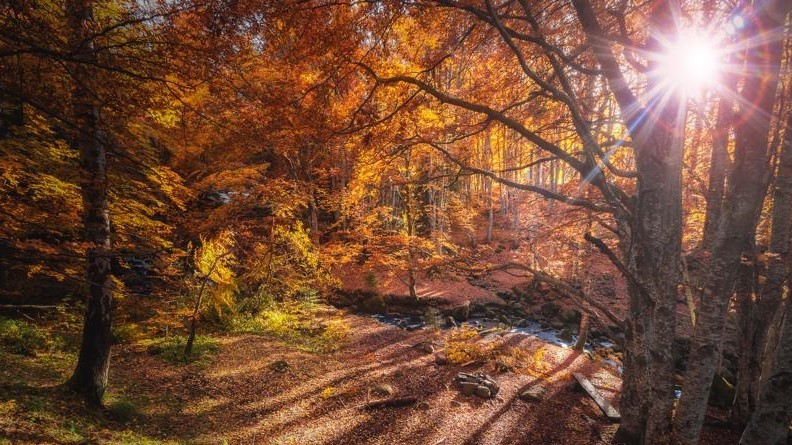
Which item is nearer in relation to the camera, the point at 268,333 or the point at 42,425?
the point at 42,425

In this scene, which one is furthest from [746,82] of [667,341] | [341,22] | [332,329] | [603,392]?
[332,329]

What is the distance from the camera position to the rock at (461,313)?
16.3 meters

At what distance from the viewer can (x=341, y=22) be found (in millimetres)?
4582

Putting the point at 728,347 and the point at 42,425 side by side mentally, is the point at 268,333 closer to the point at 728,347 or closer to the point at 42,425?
the point at 42,425

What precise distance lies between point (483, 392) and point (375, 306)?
939 cm

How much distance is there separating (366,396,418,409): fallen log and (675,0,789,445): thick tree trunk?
5210 millimetres

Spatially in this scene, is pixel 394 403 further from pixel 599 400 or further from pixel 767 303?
pixel 767 303

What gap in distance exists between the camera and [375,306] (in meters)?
16.9

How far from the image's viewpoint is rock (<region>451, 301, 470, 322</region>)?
1634 cm

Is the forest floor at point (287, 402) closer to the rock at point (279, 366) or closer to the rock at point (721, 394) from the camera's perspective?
the rock at point (279, 366)

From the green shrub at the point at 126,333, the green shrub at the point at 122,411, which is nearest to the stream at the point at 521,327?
the green shrub at the point at 126,333

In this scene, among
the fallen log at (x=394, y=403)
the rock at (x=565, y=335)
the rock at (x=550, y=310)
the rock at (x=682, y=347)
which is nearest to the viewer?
the fallen log at (x=394, y=403)

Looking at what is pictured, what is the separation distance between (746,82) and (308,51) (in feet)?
15.9

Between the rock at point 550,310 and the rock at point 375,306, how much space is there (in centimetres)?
811
